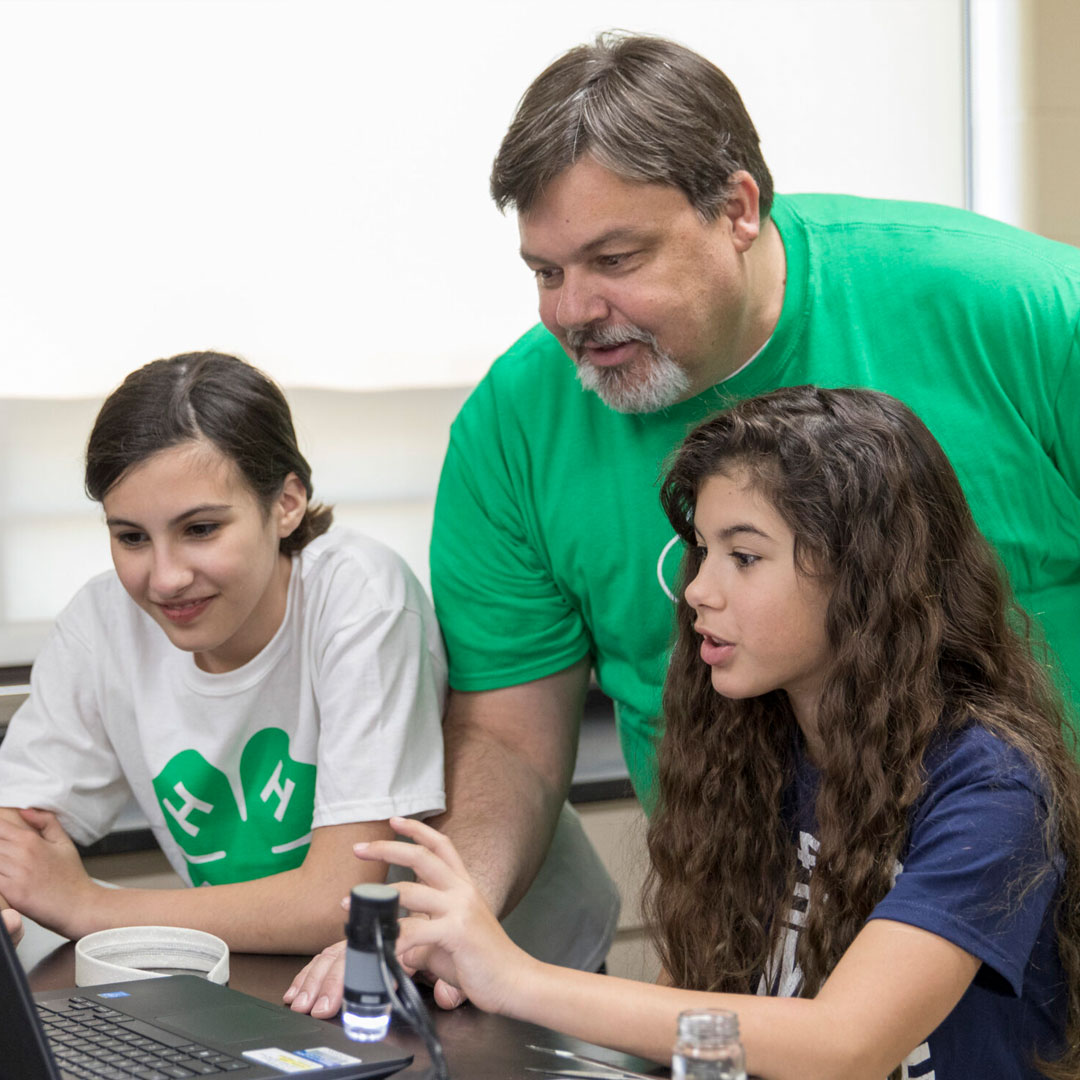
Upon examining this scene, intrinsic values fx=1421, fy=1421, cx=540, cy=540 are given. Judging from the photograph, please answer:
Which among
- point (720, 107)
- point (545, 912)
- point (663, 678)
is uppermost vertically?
point (720, 107)

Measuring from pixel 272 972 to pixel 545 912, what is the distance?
524mm

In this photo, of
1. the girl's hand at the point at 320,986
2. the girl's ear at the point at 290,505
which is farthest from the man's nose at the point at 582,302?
the girl's hand at the point at 320,986

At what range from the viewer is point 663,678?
5.46ft

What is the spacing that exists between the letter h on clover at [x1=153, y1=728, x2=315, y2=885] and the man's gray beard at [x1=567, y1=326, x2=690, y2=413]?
1.78 ft

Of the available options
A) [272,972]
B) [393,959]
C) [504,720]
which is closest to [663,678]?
[504,720]

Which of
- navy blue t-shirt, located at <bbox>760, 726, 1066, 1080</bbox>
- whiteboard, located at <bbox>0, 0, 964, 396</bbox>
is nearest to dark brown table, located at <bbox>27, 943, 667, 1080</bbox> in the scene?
navy blue t-shirt, located at <bbox>760, 726, 1066, 1080</bbox>

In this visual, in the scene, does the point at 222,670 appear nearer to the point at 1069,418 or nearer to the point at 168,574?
the point at 168,574

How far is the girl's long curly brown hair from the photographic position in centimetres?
123

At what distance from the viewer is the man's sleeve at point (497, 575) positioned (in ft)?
5.73

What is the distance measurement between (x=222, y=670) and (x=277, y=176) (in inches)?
33.6

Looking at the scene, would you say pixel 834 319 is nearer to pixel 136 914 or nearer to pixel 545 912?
pixel 545 912

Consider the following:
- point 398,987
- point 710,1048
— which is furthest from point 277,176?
point 710,1048

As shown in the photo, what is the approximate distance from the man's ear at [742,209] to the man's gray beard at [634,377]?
15 cm

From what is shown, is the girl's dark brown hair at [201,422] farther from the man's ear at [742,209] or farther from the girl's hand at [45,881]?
the man's ear at [742,209]
